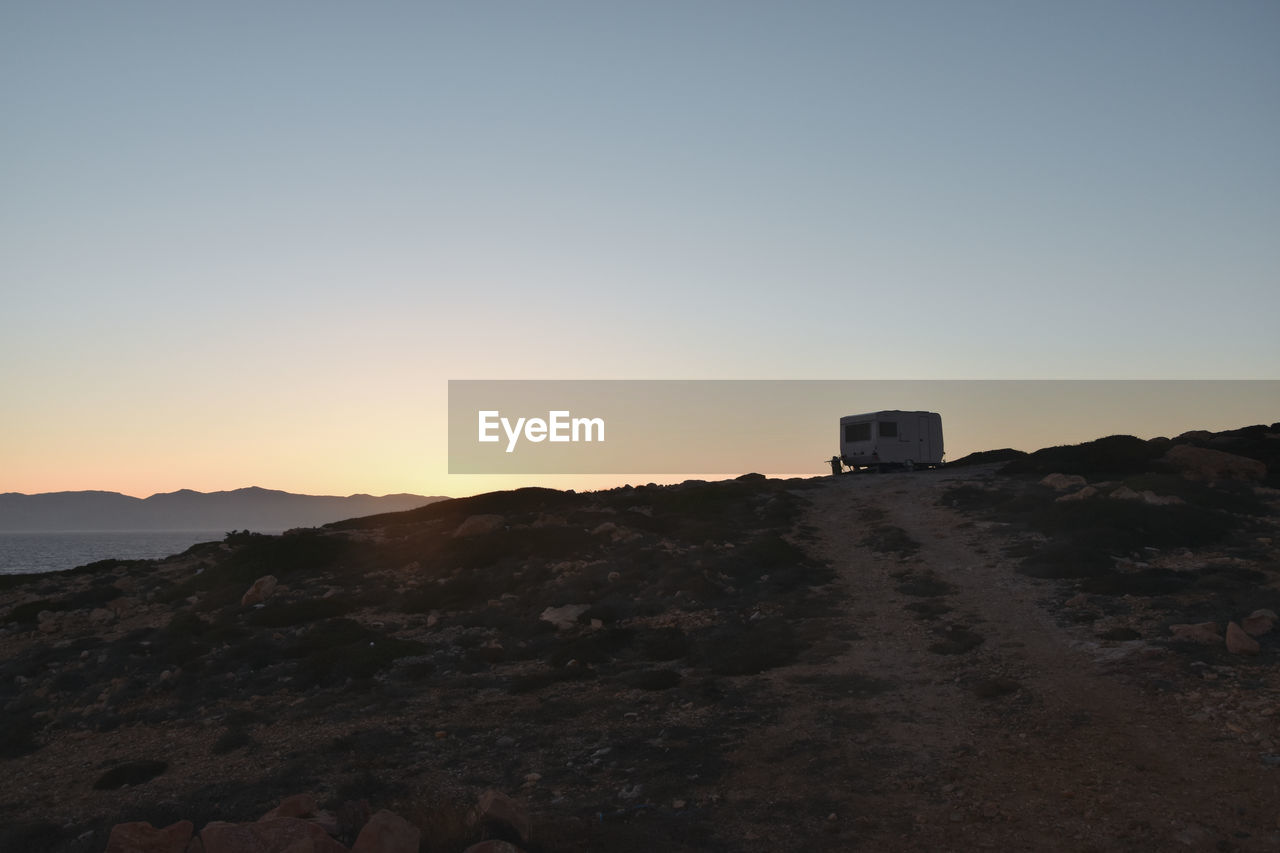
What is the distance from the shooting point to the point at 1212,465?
43219mm

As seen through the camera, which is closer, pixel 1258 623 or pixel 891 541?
pixel 1258 623

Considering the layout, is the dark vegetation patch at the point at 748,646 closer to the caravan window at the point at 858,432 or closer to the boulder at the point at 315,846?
the boulder at the point at 315,846

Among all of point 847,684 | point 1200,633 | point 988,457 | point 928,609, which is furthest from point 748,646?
point 988,457

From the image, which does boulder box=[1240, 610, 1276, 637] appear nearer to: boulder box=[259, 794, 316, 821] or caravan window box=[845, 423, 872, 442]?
boulder box=[259, 794, 316, 821]

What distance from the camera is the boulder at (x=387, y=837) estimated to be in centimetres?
1054

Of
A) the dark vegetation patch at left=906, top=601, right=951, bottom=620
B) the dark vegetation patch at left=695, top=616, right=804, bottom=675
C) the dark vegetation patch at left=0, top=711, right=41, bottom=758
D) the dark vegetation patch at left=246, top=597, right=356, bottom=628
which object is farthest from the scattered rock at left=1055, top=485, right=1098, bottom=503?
the dark vegetation patch at left=0, top=711, right=41, bottom=758

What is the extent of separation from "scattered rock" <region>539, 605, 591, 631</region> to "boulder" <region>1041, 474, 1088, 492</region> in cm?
2592

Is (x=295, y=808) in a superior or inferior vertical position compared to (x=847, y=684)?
inferior

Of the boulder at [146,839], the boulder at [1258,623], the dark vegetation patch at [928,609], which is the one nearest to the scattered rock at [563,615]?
the dark vegetation patch at [928,609]

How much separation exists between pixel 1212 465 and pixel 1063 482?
922 cm

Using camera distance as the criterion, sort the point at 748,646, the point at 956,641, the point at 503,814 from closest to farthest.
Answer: the point at 503,814 → the point at 956,641 → the point at 748,646

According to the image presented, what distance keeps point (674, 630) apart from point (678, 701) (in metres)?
6.11

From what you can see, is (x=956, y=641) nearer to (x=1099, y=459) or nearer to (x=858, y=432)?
(x=1099, y=459)

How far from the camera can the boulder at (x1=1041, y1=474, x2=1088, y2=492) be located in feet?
132
